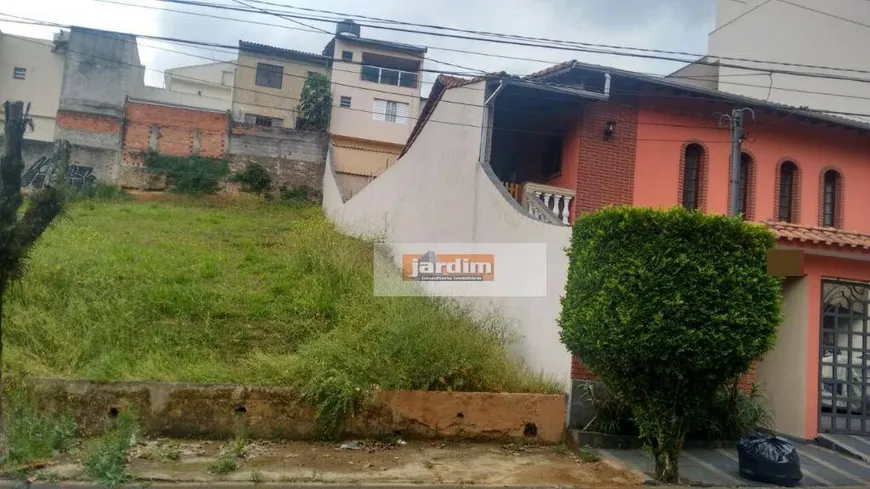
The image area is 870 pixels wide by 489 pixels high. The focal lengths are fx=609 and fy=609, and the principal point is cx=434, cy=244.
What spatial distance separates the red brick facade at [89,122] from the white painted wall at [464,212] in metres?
11.2

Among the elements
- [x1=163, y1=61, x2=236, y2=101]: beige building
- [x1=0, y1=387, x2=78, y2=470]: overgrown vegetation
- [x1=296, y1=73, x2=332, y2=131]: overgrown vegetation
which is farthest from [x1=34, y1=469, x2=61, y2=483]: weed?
[x1=163, y1=61, x2=236, y2=101]: beige building

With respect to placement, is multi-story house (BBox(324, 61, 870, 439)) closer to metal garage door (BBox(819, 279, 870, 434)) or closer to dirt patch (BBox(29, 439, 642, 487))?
metal garage door (BBox(819, 279, 870, 434))

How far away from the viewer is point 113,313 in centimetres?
784

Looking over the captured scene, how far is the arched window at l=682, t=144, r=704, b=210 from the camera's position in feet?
33.7

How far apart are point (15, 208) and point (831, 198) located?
1240 cm

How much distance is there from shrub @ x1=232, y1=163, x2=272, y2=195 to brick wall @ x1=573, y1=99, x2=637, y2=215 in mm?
13968

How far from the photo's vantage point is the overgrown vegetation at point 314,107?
26.7 m

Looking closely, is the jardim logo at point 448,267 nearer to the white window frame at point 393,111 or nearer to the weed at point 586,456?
the weed at point 586,456

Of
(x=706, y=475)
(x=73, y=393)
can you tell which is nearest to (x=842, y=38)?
(x=706, y=475)

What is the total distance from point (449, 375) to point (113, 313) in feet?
14.6

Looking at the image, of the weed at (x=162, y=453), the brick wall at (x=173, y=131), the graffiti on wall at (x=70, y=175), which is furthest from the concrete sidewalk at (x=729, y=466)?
the graffiti on wall at (x=70, y=175)

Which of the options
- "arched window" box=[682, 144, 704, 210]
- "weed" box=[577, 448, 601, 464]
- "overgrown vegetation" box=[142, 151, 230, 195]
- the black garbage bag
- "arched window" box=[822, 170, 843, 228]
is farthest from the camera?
"overgrown vegetation" box=[142, 151, 230, 195]

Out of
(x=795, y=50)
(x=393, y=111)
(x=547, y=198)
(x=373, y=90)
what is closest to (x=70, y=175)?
(x=373, y=90)

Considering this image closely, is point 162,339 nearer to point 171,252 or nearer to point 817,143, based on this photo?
point 171,252
